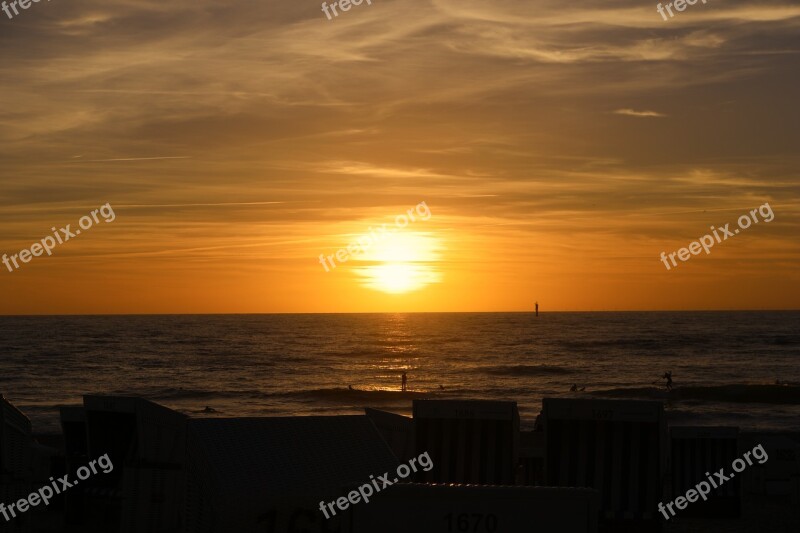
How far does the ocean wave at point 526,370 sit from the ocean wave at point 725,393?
12.6 m

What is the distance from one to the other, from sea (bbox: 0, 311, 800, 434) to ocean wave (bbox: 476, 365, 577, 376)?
15cm

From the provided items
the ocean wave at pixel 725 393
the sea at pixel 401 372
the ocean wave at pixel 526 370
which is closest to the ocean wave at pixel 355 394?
the sea at pixel 401 372

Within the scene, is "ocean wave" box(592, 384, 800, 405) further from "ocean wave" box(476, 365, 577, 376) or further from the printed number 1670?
the printed number 1670

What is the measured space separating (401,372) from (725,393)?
27.7 m

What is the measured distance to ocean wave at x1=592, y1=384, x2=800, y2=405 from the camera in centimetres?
5466

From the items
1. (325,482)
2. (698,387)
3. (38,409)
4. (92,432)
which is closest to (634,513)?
(325,482)

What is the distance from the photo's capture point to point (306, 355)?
94.7 m

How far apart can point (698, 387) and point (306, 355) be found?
4373 centimetres

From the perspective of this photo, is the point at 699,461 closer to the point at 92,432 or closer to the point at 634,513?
the point at 634,513

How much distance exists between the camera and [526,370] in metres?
75.1

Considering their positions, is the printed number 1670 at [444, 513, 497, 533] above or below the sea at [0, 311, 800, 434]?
above

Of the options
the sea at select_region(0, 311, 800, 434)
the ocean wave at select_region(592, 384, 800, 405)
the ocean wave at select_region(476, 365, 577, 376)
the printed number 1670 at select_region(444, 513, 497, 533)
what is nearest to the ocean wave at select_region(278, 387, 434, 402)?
the sea at select_region(0, 311, 800, 434)

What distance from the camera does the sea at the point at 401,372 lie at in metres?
50.9

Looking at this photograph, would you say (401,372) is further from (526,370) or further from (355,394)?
(355,394)
